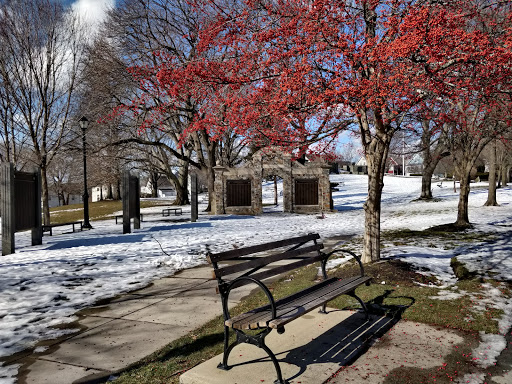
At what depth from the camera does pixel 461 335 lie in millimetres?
4637

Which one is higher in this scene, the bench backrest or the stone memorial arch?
the stone memorial arch

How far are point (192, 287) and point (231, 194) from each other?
61.0 feet

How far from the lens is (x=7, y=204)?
1073 cm

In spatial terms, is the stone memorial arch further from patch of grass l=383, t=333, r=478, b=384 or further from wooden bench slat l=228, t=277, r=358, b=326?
patch of grass l=383, t=333, r=478, b=384

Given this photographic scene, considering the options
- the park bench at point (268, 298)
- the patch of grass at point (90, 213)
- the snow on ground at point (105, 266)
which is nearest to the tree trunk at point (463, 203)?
the snow on ground at point (105, 266)

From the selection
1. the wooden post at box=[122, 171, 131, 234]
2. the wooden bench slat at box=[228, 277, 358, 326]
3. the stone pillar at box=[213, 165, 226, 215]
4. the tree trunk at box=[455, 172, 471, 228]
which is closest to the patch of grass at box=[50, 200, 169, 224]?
the stone pillar at box=[213, 165, 226, 215]

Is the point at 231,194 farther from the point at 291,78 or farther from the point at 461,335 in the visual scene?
the point at 461,335

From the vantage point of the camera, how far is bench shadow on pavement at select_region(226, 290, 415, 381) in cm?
398

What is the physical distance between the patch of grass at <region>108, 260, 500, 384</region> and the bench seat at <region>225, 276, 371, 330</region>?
2.44 feet

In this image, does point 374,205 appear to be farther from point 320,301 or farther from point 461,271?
point 320,301

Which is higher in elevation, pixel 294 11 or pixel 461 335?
pixel 294 11

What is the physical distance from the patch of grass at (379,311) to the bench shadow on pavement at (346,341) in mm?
143

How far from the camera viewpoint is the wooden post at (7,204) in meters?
10.7

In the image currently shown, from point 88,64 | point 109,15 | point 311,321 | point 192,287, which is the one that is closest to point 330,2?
point 311,321
